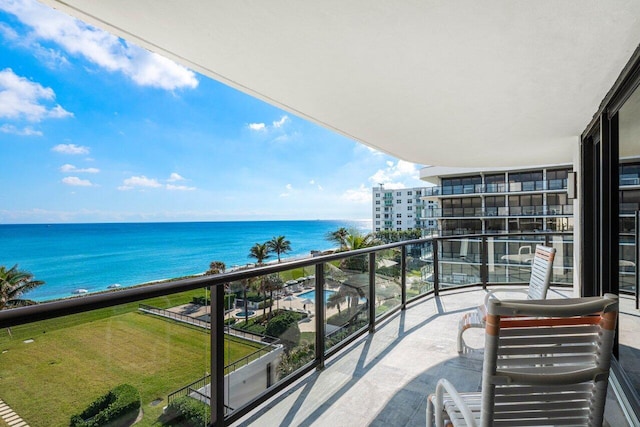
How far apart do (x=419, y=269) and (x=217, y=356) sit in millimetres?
4014

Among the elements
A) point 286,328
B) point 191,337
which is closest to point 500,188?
point 286,328

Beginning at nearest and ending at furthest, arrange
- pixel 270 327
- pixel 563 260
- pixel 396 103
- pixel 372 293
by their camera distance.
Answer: pixel 270 327
pixel 396 103
pixel 372 293
pixel 563 260

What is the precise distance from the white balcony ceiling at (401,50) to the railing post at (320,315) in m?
1.61

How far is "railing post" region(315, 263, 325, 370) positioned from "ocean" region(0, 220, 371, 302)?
3294 centimetres

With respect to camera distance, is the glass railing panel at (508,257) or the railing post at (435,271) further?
the glass railing panel at (508,257)

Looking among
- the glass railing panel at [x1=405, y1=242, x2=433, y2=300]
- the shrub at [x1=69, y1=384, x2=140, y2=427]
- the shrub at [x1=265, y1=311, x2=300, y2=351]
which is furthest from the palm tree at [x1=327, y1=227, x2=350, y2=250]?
the shrub at [x1=69, y1=384, x2=140, y2=427]

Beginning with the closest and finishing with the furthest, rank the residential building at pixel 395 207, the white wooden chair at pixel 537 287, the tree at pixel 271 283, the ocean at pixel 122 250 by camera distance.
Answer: the tree at pixel 271 283
the white wooden chair at pixel 537 287
the ocean at pixel 122 250
the residential building at pixel 395 207

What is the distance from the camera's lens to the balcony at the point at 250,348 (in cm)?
148

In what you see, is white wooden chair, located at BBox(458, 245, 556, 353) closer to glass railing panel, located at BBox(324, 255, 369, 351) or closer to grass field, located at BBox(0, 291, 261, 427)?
glass railing panel, located at BBox(324, 255, 369, 351)

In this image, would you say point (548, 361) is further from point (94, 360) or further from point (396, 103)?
point (396, 103)

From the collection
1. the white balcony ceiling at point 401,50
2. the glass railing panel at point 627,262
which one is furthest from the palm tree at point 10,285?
the glass railing panel at point 627,262

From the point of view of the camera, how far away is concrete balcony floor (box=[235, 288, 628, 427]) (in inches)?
93.7

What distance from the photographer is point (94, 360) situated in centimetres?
164

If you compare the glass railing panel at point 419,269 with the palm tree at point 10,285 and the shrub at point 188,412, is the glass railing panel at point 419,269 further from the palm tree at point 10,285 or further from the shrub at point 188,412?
the palm tree at point 10,285
